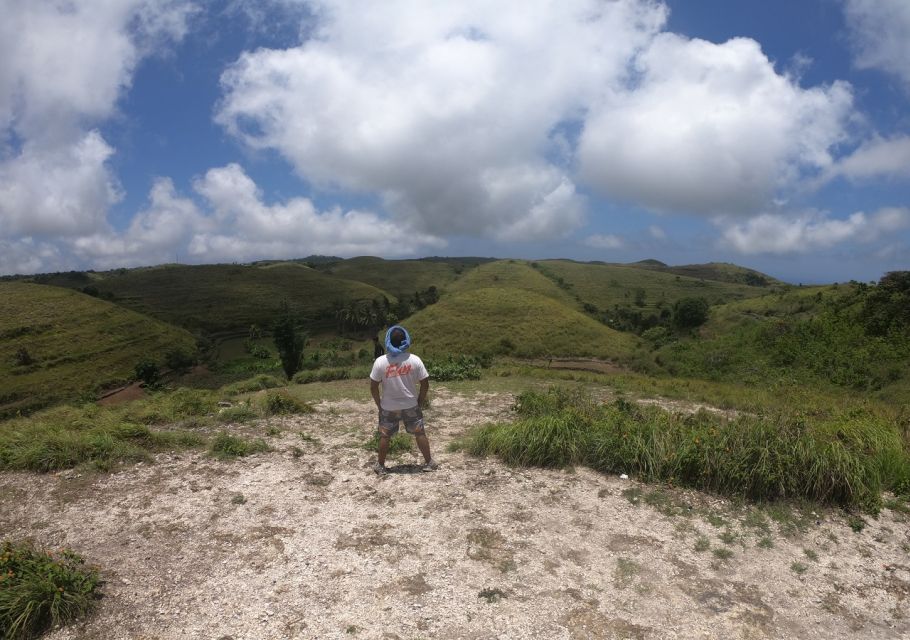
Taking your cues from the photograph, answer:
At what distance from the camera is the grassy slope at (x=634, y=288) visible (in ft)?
287

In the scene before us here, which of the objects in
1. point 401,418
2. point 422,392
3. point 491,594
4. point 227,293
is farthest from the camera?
point 227,293

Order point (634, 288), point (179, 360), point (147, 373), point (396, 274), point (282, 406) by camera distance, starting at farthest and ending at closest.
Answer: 1. point (396, 274)
2. point (634, 288)
3. point (179, 360)
4. point (147, 373)
5. point (282, 406)

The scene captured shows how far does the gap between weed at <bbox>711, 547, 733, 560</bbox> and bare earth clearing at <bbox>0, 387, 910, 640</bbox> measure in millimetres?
40

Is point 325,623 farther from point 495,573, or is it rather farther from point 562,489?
point 562,489

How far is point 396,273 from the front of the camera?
5699 inches

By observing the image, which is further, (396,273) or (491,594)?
(396,273)

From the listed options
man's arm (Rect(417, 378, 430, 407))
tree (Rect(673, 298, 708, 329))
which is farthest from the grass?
tree (Rect(673, 298, 708, 329))

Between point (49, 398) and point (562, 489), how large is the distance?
63214 mm

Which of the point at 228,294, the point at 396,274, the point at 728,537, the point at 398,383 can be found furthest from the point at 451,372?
the point at 396,274

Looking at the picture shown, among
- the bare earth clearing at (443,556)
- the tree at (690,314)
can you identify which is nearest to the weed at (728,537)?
the bare earth clearing at (443,556)

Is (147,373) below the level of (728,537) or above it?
below

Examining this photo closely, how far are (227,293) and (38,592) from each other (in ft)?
355

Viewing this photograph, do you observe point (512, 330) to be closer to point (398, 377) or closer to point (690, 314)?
point (690, 314)

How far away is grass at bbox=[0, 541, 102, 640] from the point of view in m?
3.92
